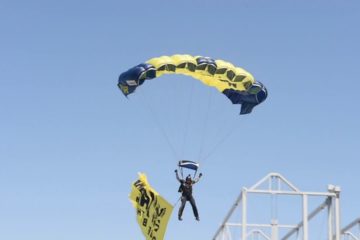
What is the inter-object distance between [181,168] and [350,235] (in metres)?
10.3

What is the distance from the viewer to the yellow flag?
29.4 m

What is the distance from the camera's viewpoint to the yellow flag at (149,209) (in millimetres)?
29406

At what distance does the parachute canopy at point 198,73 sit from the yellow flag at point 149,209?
3.56 meters

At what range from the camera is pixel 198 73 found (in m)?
30.3

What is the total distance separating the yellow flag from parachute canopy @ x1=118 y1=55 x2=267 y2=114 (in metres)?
3.56

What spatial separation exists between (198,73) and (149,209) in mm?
5211

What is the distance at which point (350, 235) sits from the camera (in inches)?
1441

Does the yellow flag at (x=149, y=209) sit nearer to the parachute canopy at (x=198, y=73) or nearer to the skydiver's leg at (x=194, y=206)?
the skydiver's leg at (x=194, y=206)

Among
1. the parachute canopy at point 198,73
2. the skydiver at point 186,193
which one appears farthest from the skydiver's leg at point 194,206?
the parachute canopy at point 198,73

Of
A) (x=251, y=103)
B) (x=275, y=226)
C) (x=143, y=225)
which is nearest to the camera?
(x=143, y=225)

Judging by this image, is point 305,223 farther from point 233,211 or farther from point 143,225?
point 143,225

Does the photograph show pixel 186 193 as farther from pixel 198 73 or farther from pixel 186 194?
pixel 198 73

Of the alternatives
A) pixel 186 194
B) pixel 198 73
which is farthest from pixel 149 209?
pixel 198 73

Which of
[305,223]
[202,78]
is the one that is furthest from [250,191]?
[202,78]
